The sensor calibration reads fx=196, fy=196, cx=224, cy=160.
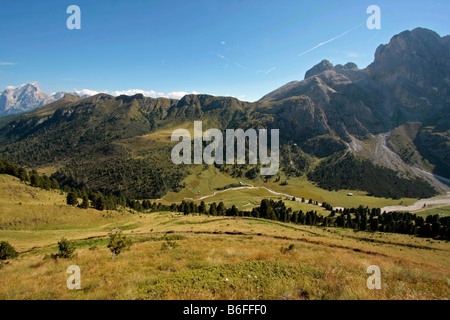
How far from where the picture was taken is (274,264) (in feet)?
41.3

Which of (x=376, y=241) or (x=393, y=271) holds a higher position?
(x=393, y=271)

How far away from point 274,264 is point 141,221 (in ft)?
200

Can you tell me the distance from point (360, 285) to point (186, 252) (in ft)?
47.7

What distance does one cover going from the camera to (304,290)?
31.8 ft

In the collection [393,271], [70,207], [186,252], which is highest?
[393,271]
